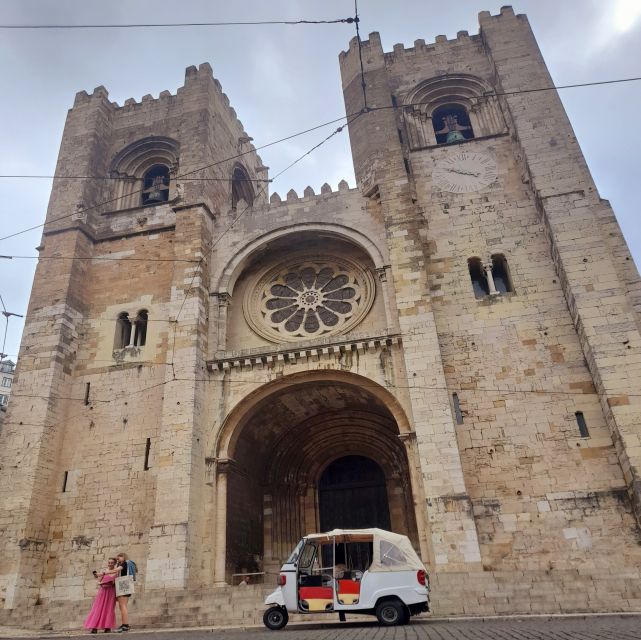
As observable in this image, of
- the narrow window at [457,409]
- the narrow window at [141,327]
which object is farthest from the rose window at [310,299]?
the narrow window at [457,409]

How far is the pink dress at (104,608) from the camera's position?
25.7 ft

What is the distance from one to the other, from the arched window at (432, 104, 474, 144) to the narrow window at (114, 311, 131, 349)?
10.8 m

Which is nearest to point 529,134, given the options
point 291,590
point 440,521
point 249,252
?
point 249,252

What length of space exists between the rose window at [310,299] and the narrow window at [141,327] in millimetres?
2857

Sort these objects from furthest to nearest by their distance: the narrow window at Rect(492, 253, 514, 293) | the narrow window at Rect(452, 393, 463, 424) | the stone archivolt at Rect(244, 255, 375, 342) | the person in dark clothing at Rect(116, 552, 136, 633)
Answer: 1. the stone archivolt at Rect(244, 255, 375, 342)
2. the narrow window at Rect(492, 253, 514, 293)
3. the narrow window at Rect(452, 393, 463, 424)
4. the person in dark clothing at Rect(116, 552, 136, 633)

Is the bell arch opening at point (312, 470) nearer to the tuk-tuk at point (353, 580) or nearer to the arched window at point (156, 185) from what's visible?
the tuk-tuk at point (353, 580)

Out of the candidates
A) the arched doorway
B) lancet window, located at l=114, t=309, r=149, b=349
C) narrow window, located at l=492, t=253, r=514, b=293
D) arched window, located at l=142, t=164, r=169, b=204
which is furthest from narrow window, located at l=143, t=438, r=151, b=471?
narrow window, located at l=492, t=253, r=514, b=293

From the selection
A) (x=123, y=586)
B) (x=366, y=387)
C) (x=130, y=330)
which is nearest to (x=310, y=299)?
(x=366, y=387)

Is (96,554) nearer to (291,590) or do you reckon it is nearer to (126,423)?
(126,423)

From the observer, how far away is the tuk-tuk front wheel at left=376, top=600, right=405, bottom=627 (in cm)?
696

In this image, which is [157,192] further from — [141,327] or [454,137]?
[454,137]

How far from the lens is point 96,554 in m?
12.0

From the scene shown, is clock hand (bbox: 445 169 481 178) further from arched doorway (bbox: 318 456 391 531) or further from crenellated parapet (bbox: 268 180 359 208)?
arched doorway (bbox: 318 456 391 531)

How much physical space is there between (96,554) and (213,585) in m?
2.77
